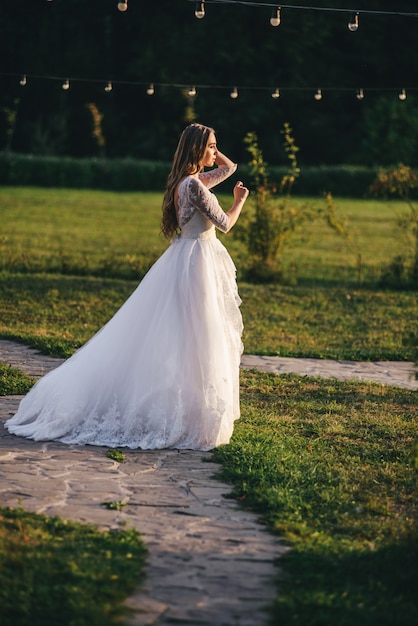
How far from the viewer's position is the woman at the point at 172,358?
266 inches

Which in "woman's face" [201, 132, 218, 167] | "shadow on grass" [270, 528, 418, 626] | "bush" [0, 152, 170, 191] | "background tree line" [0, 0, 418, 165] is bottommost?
"shadow on grass" [270, 528, 418, 626]

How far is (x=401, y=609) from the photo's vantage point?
13.9 ft

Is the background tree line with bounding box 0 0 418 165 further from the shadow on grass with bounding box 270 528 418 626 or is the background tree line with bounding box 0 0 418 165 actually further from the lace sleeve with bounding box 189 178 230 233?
the shadow on grass with bounding box 270 528 418 626

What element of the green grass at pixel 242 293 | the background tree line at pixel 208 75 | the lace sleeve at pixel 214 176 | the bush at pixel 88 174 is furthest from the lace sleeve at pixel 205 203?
the background tree line at pixel 208 75

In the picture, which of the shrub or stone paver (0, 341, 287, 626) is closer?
stone paver (0, 341, 287, 626)

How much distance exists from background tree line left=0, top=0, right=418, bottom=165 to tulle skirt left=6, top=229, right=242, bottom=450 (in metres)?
41.7

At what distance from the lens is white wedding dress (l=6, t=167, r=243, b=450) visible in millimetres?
6758

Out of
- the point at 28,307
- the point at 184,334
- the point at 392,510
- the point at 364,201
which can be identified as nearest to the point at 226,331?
the point at 184,334

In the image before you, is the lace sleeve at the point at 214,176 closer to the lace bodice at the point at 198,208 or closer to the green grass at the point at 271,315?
the lace bodice at the point at 198,208

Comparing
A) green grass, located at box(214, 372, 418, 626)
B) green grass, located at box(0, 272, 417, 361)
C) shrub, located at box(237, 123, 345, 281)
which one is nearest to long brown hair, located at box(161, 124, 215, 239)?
green grass, located at box(214, 372, 418, 626)

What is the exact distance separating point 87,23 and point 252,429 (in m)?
48.1

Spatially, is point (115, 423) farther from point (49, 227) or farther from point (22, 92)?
point (22, 92)

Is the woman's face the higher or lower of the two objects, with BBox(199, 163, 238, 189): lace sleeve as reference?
higher

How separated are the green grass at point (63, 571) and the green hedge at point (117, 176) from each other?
32734 millimetres
